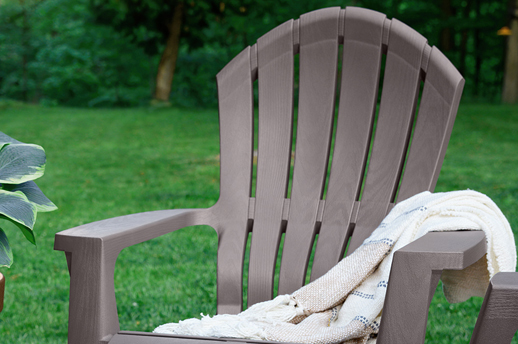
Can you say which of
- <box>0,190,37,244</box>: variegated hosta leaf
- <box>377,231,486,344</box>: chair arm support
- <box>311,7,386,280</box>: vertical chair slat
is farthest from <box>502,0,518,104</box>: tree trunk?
<box>0,190,37,244</box>: variegated hosta leaf

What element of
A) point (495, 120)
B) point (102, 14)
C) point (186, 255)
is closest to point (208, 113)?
point (102, 14)

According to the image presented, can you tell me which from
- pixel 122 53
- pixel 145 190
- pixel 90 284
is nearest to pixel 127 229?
pixel 90 284

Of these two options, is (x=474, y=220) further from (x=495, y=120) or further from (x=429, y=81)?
(x=495, y=120)

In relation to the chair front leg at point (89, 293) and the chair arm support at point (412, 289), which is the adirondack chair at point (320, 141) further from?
the chair arm support at point (412, 289)

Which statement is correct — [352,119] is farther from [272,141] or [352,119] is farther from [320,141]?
[272,141]

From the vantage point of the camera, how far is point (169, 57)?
36.6ft

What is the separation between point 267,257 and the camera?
1.55 m

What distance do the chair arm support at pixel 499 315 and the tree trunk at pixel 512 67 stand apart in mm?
10168

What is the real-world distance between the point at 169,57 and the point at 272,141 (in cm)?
998

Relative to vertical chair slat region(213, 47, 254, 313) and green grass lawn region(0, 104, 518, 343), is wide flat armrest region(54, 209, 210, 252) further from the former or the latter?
green grass lawn region(0, 104, 518, 343)

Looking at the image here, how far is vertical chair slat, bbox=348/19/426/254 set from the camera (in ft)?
4.96

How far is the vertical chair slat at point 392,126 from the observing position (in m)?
1.51

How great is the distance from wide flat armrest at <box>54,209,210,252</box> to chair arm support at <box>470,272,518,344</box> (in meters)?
0.66

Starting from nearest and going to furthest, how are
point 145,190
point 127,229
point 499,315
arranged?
point 499,315 → point 127,229 → point 145,190
